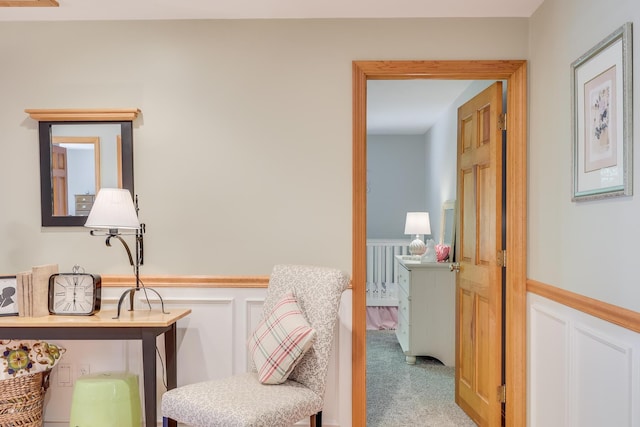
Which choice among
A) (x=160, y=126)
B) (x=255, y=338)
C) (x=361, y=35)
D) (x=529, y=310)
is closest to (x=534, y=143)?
(x=529, y=310)

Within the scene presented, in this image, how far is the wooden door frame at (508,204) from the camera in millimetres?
2607

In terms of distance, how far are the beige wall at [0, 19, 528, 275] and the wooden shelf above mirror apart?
6cm

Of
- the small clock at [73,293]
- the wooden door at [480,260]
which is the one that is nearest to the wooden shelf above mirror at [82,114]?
the small clock at [73,293]

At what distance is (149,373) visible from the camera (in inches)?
87.3

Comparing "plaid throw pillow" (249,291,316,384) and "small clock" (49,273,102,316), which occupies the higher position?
"small clock" (49,273,102,316)

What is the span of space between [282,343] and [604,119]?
1608 mm

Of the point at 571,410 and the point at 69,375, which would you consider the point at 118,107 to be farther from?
the point at 571,410

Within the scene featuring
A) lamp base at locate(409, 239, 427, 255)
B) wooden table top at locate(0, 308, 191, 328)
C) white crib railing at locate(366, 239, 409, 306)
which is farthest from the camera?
white crib railing at locate(366, 239, 409, 306)

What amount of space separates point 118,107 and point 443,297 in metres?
2.97

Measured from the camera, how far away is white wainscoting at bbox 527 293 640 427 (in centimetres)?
170

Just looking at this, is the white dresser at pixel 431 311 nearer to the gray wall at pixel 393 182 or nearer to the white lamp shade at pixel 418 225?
the white lamp shade at pixel 418 225

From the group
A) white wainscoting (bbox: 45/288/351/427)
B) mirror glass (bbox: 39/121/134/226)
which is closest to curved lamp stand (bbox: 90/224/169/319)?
white wainscoting (bbox: 45/288/351/427)

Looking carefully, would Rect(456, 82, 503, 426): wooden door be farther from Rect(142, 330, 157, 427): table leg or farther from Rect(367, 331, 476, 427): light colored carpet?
Rect(142, 330, 157, 427): table leg

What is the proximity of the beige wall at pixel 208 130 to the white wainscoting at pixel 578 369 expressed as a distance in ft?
3.51
